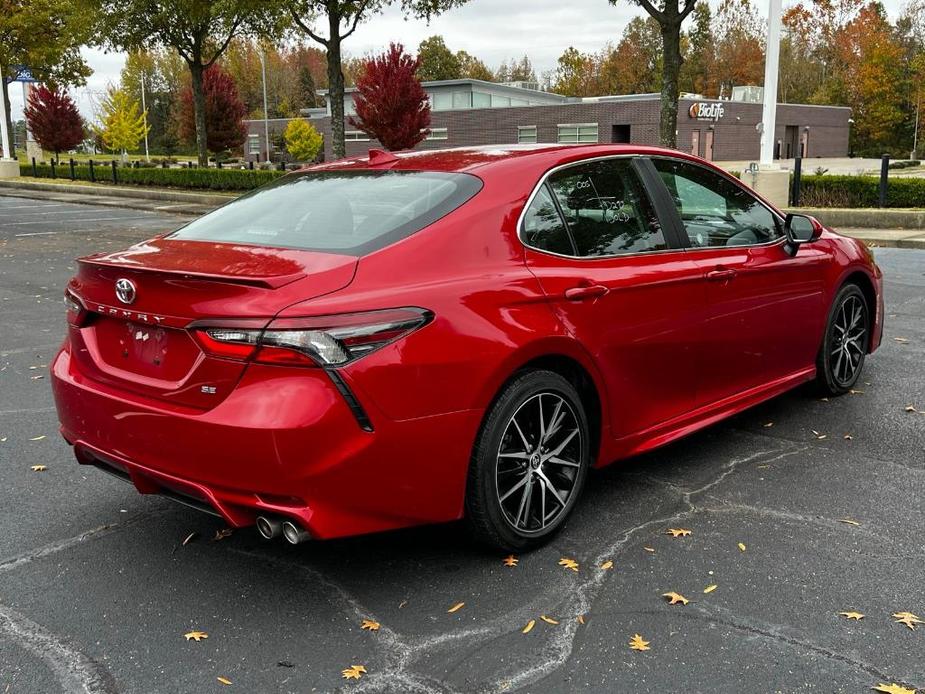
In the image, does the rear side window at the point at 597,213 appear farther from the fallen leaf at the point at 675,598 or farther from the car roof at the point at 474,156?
the fallen leaf at the point at 675,598

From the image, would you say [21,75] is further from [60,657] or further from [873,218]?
[60,657]

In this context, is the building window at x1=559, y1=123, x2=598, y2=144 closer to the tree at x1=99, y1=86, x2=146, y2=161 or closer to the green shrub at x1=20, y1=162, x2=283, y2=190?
the green shrub at x1=20, y1=162, x2=283, y2=190

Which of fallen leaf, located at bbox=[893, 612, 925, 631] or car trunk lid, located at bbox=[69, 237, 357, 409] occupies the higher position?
car trunk lid, located at bbox=[69, 237, 357, 409]

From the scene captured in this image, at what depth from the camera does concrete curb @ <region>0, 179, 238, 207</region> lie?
25.8 meters

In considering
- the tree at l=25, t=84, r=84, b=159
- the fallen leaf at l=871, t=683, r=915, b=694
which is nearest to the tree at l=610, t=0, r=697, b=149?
the fallen leaf at l=871, t=683, r=915, b=694

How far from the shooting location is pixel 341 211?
3.73 m

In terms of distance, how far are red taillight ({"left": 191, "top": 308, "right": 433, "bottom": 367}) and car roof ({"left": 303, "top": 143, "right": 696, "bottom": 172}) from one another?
1.10 metres

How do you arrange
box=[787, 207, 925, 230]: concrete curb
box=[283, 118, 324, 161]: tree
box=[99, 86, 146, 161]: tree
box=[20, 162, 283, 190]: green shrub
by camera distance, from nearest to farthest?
box=[787, 207, 925, 230]: concrete curb
box=[20, 162, 283, 190]: green shrub
box=[283, 118, 324, 161]: tree
box=[99, 86, 146, 161]: tree

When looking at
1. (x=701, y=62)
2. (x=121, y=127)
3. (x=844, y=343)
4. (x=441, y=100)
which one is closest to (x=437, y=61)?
(x=701, y=62)

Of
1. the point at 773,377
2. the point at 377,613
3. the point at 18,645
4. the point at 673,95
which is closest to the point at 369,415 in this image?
the point at 377,613

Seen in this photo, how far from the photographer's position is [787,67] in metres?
85.0

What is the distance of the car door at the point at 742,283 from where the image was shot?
447 cm

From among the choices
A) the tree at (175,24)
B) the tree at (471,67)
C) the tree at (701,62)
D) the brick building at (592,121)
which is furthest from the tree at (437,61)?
the tree at (175,24)

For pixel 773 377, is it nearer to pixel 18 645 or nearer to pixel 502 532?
pixel 502 532
